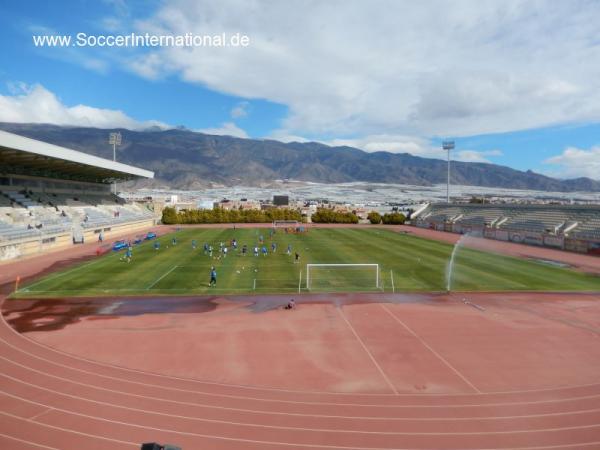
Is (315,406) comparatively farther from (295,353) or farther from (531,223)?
(531,223)

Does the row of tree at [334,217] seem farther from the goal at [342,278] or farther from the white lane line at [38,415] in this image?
the white lane line at [38,415]

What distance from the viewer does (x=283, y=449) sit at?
10320 millimetres

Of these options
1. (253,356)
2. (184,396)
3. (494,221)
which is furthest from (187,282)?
(494,221)

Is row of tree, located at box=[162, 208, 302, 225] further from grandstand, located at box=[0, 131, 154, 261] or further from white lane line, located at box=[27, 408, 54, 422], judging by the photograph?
white lane line, located at box=[27, 408, 54, 422]

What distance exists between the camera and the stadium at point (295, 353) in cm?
1115

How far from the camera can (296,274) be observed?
1276 inches

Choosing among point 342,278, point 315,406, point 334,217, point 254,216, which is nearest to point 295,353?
point 315,406

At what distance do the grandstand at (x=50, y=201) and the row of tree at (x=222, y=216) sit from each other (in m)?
9.63

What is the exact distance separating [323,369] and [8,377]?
11.3 m

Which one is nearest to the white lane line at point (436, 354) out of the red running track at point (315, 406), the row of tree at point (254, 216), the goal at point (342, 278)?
the red running track at point (315, 406)

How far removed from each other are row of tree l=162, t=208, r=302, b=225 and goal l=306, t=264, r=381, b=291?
190ft

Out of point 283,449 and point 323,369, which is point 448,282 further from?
point 283,449

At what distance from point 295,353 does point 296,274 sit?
52.4ft

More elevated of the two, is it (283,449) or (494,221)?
(494,221)
